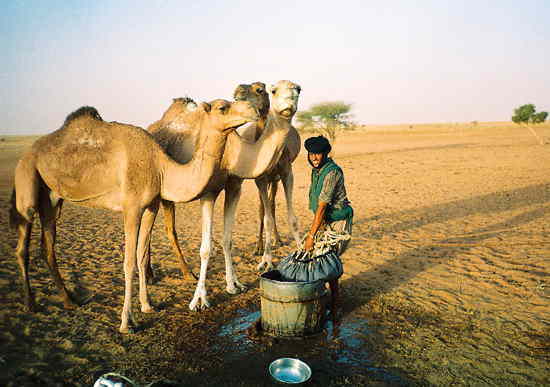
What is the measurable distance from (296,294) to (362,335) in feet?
3.28

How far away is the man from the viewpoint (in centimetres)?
452

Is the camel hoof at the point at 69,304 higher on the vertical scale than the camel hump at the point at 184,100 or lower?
lower

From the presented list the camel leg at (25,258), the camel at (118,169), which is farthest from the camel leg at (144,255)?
the camel leg at (25,258)

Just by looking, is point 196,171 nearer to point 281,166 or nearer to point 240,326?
point 240,326

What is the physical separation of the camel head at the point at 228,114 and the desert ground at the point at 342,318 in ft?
7.51

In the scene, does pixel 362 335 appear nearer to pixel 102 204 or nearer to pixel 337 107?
pixel 102 204

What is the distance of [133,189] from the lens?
15.1ft

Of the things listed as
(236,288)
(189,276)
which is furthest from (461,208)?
(189,276)

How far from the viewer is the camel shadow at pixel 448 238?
21.2ft

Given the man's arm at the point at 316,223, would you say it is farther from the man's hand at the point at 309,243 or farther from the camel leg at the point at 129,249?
the camel leg at the point at 129,249

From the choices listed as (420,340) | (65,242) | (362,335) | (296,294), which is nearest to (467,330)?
(420,340)

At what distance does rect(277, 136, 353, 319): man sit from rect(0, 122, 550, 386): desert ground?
0.73 m

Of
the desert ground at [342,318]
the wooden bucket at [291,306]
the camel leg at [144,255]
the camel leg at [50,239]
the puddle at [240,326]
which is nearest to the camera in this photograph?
the desert ground at [342,318]

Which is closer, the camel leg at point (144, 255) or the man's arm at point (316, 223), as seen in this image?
the man's arm at point (316, 223)
